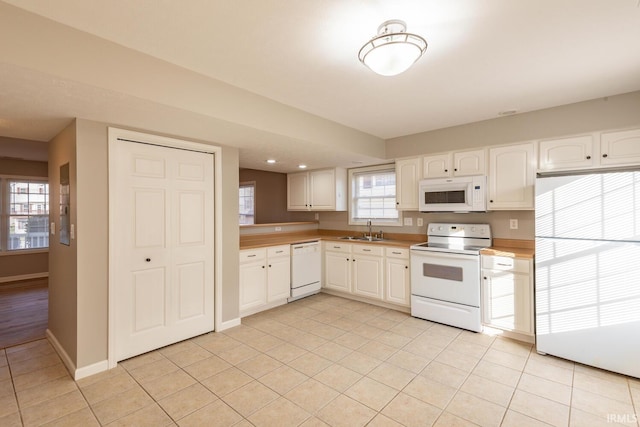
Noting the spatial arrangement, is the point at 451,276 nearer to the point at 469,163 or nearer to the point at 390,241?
the point at 390,241

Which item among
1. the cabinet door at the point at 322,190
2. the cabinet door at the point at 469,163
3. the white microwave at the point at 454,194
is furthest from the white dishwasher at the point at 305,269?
the cabinet door at the point at 469,163

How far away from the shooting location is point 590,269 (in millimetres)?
2498

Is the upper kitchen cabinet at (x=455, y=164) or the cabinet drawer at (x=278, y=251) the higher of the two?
the upper kitchen cabinet at (x=455, y=164)

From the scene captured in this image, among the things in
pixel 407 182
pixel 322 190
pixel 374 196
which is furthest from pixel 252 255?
pixel 407 182

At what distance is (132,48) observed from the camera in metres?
1.96

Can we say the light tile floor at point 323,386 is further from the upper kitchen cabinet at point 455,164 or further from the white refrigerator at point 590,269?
the upper kitchen cabinet at point 455,164

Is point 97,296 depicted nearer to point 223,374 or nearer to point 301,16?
point 223,374

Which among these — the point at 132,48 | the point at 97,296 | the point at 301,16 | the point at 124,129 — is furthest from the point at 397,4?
the point at 97,296

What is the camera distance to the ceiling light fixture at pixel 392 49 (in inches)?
65.9

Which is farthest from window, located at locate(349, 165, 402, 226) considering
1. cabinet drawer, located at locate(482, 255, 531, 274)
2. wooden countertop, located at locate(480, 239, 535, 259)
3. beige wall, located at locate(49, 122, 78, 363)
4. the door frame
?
beige wall, located at locate(49, 122, 78, 363)

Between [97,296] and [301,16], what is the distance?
8.78ft

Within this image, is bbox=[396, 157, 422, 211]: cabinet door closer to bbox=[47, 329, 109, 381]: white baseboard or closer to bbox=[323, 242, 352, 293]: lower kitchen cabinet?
bbox=[323, 242, 352, 293]: lower kitchen cabinet

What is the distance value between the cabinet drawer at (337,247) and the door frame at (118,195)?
187cm

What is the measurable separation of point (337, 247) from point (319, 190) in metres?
1.13
